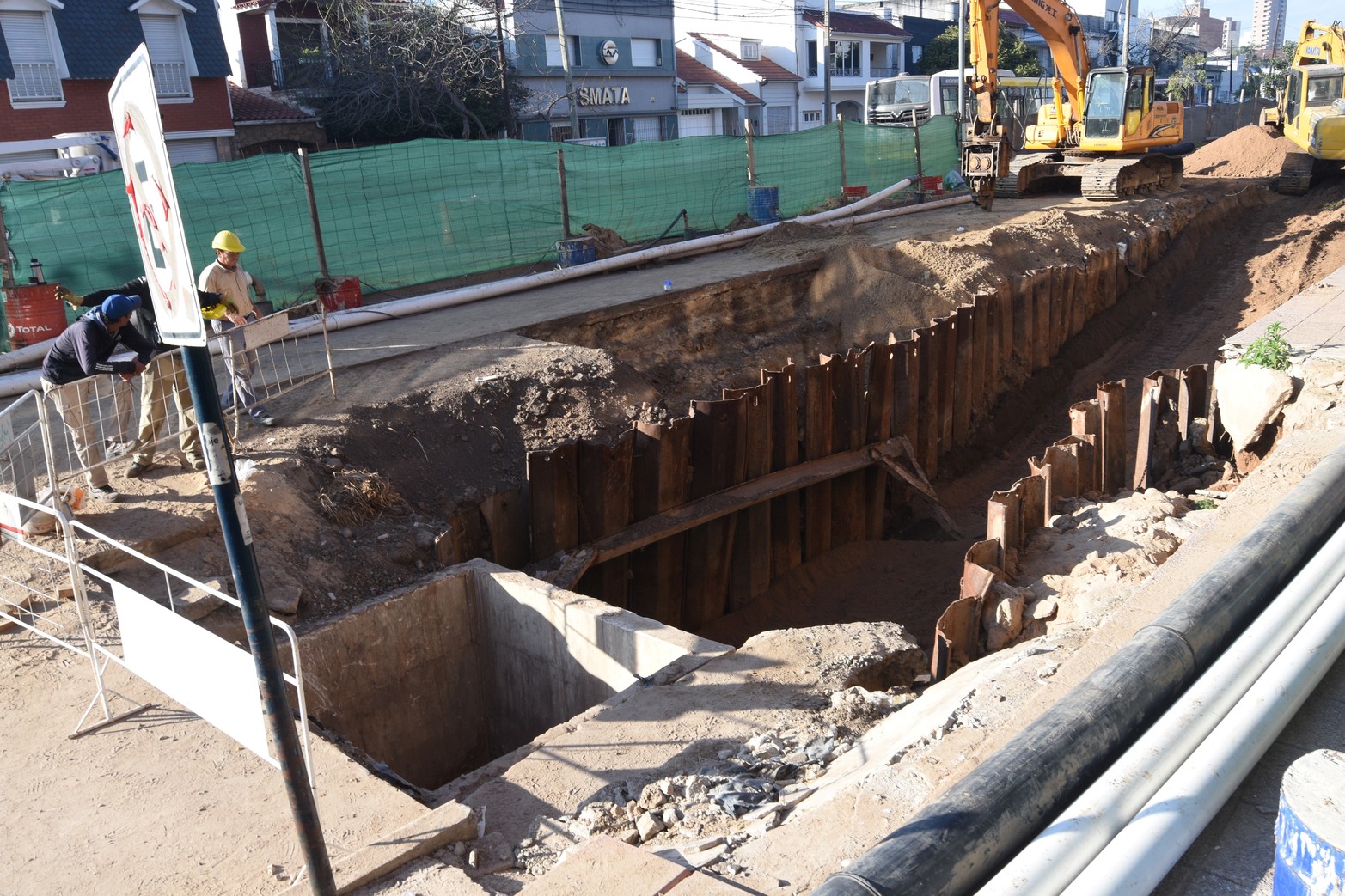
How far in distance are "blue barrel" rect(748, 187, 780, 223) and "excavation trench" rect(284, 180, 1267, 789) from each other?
296 cm

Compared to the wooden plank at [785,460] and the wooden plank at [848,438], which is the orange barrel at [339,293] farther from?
the wooden plank at [848,438]

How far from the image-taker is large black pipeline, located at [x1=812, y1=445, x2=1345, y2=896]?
2.75 meters

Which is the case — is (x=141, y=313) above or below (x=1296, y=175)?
above

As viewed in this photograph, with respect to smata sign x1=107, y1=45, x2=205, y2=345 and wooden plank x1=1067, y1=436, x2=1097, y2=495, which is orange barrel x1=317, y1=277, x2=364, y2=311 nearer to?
wooden plank x1=1067, y1=436, x2=1097, y2=495

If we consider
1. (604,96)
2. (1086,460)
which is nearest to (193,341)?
(1086,460)

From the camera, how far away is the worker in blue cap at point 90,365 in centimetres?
691

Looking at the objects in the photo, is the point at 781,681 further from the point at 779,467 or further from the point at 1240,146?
the point at 1240,146

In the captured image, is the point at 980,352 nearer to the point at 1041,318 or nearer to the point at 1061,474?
the point at 1041,318

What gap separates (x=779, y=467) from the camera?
32.7 ft

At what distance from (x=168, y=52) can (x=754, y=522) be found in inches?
903

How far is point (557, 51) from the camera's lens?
36.9 m

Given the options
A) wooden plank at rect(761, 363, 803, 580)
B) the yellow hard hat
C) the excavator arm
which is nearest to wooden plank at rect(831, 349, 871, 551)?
wooden plank at rect(761, 363, 803, 580)

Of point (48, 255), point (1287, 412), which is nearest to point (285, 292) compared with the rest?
point (48, 255)

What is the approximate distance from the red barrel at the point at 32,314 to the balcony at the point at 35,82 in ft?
50.7
